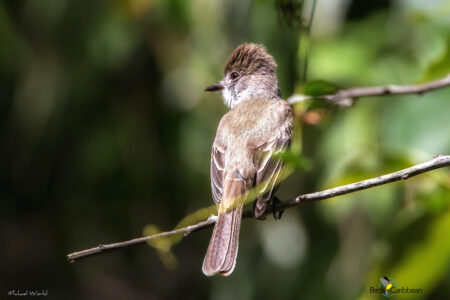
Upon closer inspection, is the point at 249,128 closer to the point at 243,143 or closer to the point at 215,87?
the point at 243,143

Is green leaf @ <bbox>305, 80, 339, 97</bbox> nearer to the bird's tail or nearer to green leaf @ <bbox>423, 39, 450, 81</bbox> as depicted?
green leaf @ <bbox>423, 39, 450, 81</bbox>

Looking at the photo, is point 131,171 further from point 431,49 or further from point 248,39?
point 431,49

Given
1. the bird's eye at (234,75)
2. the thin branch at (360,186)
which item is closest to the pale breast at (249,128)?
the bird's eye at (234,75)

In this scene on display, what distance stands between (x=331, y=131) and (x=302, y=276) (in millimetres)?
989

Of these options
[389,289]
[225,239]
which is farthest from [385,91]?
[225,239]

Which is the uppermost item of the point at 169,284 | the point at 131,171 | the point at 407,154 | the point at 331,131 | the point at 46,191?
the point at 407,154

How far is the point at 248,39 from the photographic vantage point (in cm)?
467

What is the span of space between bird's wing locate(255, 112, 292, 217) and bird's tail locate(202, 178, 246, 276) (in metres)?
0.14

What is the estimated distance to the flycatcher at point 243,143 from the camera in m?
3.39

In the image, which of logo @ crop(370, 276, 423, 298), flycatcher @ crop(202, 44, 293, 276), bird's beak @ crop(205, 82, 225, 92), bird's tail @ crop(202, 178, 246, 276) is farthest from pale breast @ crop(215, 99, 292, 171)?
logo @ crop(370, 276, 423, 298)

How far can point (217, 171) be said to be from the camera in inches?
154

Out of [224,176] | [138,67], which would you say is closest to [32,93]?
[138,67]

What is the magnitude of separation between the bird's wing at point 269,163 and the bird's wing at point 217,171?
196mm

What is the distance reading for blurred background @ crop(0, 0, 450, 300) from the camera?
134 inches
